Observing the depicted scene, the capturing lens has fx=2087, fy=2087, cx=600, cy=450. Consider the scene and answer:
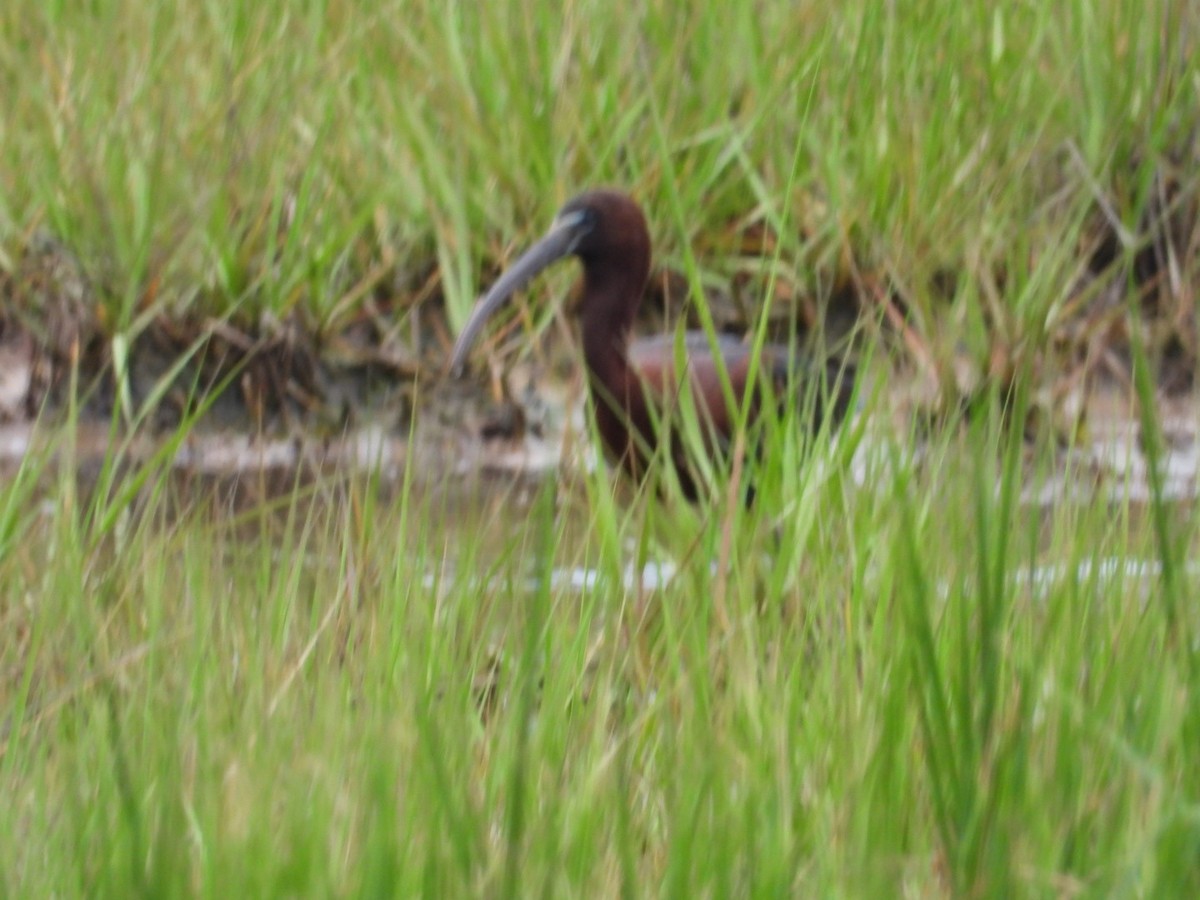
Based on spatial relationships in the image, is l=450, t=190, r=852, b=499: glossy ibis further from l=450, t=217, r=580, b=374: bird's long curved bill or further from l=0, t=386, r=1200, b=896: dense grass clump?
l=0, t=386, r=1200, b=896: dense grass clump

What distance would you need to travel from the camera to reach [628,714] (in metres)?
1.81

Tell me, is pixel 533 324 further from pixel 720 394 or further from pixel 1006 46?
pixel 1006 46

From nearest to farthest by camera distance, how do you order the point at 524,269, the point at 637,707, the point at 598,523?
1. the point at 637,707
2. the point at 598,523
3. the point at 524,269

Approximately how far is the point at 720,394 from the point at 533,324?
72 cm

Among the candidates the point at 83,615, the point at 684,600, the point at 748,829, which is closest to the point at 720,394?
the point at 684,600

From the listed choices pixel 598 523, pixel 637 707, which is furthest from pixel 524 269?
pixel 637 707

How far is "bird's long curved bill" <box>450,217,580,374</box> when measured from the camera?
358 centimetres

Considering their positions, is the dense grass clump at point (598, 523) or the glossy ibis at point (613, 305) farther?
the glossy ibis at point (613, 305)

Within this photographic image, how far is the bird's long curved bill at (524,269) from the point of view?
3580 millimetres

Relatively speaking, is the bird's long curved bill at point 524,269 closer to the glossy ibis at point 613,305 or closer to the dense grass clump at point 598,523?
the glossy ibis at point 613,305

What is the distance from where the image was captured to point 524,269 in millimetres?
3604

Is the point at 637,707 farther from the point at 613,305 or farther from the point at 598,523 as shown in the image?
the point at 613,305

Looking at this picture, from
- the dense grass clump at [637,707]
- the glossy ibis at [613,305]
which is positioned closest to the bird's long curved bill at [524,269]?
the glossy ibis at [613,305]

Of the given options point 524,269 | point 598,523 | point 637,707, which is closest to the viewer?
point 637,707
